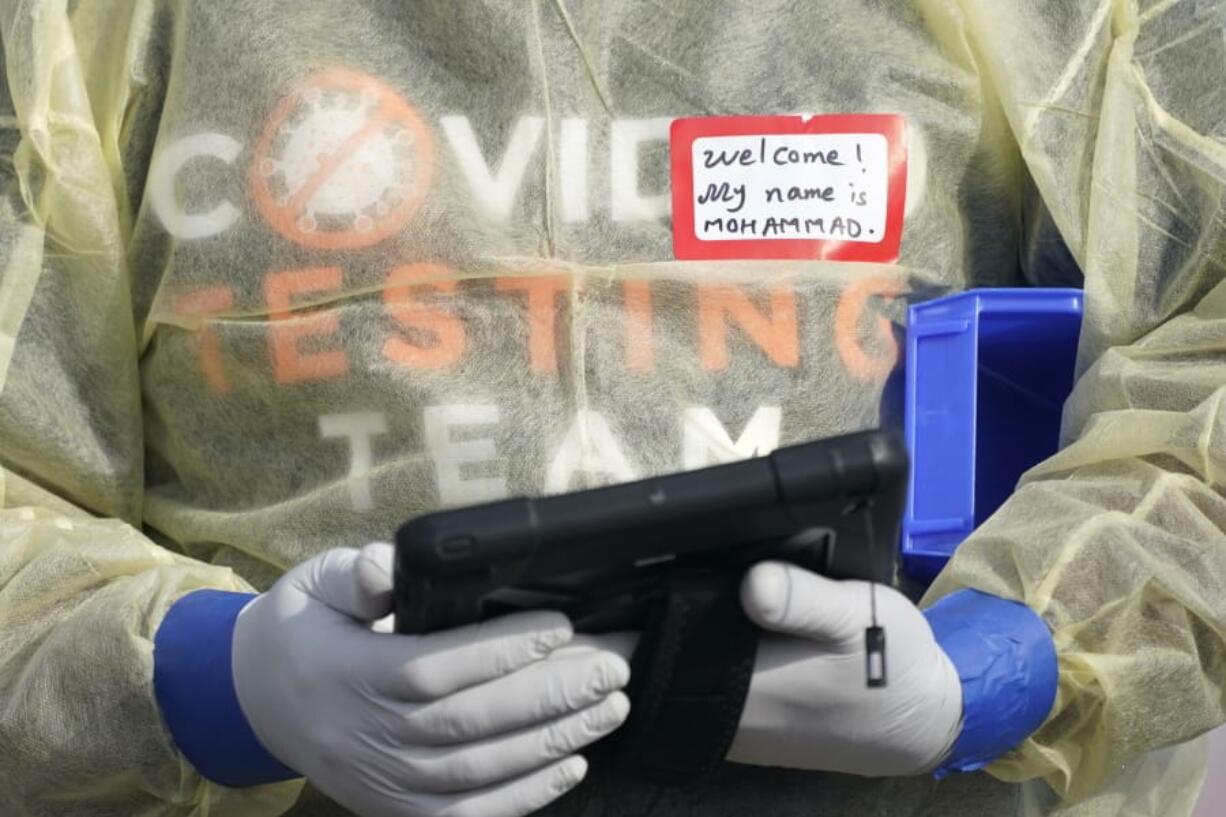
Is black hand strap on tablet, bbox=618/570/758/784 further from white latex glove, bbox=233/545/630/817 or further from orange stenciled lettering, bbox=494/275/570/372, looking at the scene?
orange stenciled lettering, bbox=494/275/570/372

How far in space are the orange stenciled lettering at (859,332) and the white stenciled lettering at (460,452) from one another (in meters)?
0.25

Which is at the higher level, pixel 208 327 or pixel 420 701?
pixel 208 327

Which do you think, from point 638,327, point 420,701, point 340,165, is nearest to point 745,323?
point 638,327

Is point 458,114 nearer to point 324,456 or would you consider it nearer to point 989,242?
point 324,456

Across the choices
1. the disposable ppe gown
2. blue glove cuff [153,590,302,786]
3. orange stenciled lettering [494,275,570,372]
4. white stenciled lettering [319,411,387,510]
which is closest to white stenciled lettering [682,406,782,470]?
the disposable ppe gown

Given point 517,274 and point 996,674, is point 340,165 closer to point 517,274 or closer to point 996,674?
point 517,274

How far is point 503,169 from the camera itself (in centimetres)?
144

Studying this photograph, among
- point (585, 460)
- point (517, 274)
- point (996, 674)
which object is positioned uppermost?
point (517, 274)

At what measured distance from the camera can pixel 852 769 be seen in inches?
48.4

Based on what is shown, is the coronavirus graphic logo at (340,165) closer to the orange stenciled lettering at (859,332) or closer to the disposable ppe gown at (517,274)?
the disposable ppe gown at (517,274)

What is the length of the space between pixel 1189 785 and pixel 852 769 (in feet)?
1.33

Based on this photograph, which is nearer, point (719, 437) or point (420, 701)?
point (420, 701)

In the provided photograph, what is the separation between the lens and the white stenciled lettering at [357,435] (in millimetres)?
1409

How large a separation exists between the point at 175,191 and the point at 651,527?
604 millimetres
